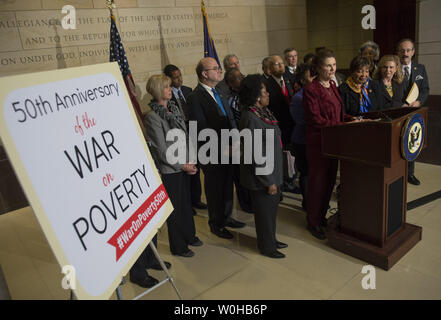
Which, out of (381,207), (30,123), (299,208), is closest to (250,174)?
(381,207)

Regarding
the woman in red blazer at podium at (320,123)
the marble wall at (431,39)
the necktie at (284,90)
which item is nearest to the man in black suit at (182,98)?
the necktie at (284,90)

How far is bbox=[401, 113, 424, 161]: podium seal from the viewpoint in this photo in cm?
229

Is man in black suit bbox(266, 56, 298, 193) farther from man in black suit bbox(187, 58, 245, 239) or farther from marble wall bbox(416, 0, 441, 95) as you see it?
marble wall bbox(416, 0, 441, 95)

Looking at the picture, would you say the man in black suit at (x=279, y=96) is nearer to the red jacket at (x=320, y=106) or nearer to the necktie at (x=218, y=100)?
the necktie at (x=218, y=100)

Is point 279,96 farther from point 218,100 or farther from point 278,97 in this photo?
point 218,100

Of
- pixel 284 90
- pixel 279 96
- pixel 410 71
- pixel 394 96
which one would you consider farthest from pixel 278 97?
pixel 410 71

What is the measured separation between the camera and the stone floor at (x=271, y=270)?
7.70 ft

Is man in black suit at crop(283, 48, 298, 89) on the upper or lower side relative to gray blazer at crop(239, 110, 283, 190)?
upper

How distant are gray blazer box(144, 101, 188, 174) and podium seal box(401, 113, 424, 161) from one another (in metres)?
1.66

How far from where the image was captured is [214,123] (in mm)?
3070

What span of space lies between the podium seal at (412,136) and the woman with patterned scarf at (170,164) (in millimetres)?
1592

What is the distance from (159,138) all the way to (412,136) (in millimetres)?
1875

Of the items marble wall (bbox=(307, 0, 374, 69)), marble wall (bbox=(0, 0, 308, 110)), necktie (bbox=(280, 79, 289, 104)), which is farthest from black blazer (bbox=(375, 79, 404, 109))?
marble wall (bbox=(307, 0, 374, 69))
